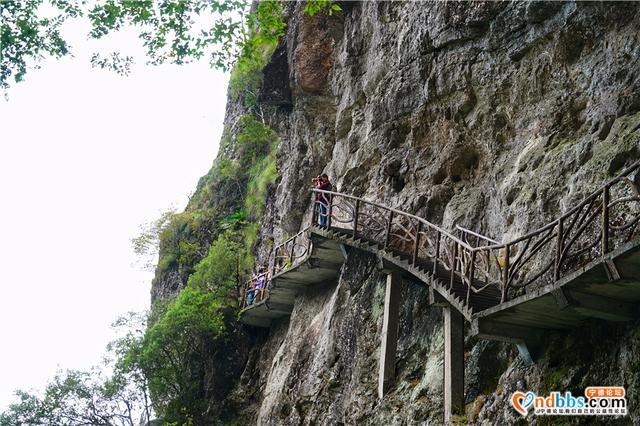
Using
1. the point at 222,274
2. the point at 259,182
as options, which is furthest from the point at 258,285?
the point at 259,182

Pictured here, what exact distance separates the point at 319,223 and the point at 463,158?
3.97 meters

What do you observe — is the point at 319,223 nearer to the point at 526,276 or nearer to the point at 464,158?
the point at 464,158

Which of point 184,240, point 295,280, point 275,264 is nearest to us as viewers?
point 295,280

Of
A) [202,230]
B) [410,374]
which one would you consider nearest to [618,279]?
[410,374]

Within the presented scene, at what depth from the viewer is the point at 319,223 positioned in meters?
15.1

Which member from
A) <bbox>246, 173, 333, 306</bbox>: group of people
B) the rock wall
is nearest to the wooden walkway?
the rock wall

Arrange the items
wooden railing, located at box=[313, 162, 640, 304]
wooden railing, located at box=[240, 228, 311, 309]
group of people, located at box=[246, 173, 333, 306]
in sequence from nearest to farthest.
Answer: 1. wooden railing, located at box=[313, 162, 640, 304]
2. group of people, located at box=[246, 173, 333, 306]
3. wooden railing, located at box=[240, 228, 311, 309]

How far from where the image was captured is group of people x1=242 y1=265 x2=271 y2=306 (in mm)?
19891

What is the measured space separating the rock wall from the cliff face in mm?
28

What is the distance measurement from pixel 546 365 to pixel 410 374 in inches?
126

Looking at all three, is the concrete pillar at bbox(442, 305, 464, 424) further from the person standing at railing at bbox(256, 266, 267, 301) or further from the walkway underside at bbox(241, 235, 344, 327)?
the person standing at railing at bbox(256, 266, 267, 301)

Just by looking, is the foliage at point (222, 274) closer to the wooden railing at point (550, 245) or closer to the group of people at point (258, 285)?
the group of people at point (258, 285)

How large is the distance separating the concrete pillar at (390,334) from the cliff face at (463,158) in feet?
0.83

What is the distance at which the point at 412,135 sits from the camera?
1457 centimetres
